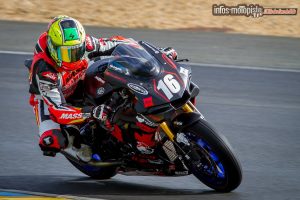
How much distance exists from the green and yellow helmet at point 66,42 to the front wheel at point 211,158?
108 centimetres

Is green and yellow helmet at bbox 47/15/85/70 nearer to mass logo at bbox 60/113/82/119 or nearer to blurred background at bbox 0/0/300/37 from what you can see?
mass logo at bbox 60/113/82/119

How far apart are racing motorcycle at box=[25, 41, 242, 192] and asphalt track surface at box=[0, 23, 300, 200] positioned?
0.25 meters

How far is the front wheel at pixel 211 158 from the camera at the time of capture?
5926mm

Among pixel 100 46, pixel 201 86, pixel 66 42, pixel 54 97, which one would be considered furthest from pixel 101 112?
pixel 201 86

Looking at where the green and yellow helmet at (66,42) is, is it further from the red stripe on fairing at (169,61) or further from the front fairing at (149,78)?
the red stripe on fairing at (169,61)

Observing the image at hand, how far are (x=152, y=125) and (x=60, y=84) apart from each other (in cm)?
99

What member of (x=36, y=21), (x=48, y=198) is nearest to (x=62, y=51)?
(x=48, y=198)

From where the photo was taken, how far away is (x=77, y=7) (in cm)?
1492

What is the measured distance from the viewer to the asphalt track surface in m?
6.51

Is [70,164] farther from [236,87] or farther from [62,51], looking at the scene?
[236,87]

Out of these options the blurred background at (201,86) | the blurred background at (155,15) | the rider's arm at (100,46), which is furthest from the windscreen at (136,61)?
the blurred background at (155,15)

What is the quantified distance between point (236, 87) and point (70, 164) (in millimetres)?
3849

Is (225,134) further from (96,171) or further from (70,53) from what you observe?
(70,53)

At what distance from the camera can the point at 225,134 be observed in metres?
8.46
